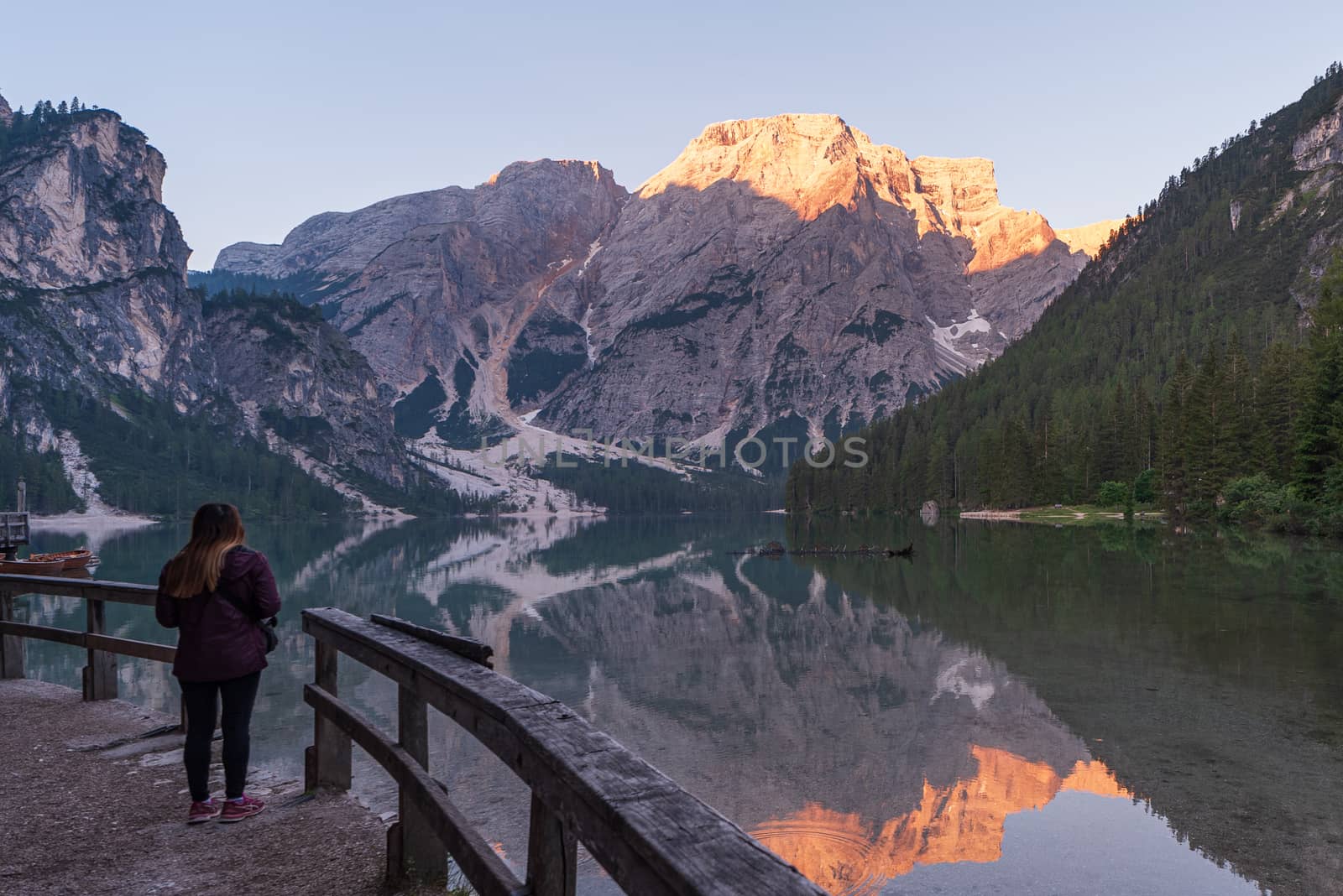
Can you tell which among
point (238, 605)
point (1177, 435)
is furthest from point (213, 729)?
point (1177, 435)

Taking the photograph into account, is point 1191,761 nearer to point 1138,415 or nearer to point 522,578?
point 522,578

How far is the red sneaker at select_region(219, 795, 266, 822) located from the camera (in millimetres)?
9453

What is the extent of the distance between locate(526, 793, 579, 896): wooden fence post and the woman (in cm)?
534

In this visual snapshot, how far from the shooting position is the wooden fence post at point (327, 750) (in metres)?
10.1

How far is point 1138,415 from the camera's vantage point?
12588 centimetres

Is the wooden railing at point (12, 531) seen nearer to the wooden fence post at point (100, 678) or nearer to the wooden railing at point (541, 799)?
the wooden fence post at point (100, 678)

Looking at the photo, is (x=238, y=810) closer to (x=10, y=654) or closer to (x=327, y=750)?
(x=327, y=750)

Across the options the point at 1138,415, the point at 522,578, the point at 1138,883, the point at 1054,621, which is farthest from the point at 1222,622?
the point at 1138,415

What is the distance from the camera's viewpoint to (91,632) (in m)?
15.2

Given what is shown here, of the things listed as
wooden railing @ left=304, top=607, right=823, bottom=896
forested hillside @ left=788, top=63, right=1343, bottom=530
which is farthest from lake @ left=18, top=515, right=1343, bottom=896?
forested hillside @ left=788, top=63, right=1343, bottom=530

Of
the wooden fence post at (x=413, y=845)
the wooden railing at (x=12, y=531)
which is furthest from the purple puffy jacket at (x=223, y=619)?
the wooden railing at (x=12, y=531)

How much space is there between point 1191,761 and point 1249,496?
8140cm

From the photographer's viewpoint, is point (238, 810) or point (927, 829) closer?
point (238, 810)

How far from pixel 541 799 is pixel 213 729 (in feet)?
19.7
